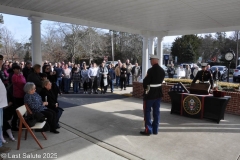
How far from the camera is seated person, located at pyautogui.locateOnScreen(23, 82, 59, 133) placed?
12.7ft

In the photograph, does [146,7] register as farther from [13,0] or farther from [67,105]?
[67,105]

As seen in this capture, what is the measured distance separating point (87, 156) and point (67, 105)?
397 cm

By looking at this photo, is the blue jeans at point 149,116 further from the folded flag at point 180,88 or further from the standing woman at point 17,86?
the standing woman at point 17,86

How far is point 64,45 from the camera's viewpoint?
23.7m

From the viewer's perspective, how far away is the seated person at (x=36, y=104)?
386 centimetres

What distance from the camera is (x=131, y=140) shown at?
161 inches

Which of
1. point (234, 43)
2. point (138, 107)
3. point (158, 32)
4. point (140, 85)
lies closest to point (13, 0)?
point (138, 107)

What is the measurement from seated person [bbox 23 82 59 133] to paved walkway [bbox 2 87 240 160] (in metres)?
0.34

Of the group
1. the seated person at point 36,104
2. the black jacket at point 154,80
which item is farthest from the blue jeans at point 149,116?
the seated person at point 36,104

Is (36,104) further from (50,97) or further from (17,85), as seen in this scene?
(17,85)

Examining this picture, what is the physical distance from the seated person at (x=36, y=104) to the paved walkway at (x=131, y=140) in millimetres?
339

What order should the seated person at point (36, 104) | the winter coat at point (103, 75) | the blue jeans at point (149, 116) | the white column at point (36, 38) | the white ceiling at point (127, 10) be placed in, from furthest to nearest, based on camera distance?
the winter coat at point (103, 75), the white column at point (36, 38), the white ceiling at point (127, 10), the blue jeans at point (149, 116), the seated person at point (36, 104)

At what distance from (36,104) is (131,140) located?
6.95ft

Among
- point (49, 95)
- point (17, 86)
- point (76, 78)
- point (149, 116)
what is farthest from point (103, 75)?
point (149, 116)
